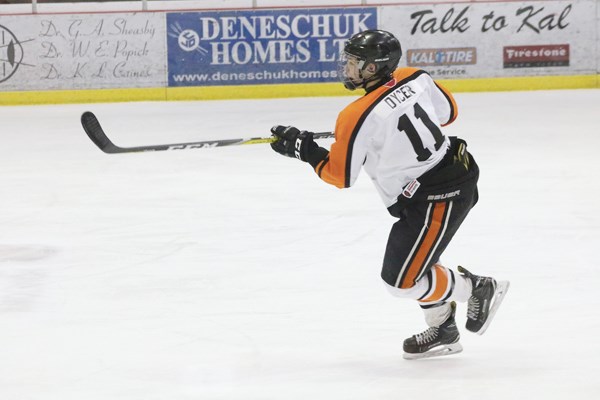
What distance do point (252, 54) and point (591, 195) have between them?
17.2 ft

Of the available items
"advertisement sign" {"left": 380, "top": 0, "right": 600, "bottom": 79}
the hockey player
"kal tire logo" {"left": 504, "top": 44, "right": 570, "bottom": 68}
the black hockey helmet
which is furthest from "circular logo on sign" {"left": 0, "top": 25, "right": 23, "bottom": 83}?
the black hockey helmet

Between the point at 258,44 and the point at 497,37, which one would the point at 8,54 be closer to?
the point at 258,44

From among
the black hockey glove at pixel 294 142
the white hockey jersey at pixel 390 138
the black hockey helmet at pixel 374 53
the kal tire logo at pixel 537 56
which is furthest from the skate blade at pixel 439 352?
the kal tire logo at pixel 537 56

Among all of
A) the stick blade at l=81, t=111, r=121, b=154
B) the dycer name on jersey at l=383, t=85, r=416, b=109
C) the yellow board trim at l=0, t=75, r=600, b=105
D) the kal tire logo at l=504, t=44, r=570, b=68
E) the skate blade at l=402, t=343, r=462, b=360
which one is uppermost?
the dycer name on jersey at l=383, t=85, r=416, b=109

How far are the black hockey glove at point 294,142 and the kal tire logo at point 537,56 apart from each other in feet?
25.0

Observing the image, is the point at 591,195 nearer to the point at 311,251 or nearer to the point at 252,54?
the point at 311,251

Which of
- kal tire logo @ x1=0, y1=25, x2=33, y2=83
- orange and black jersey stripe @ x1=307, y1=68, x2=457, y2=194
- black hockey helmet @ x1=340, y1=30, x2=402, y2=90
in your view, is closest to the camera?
orange and black jersey stripe @ x1=307, y1=68, x2=457, y2=194

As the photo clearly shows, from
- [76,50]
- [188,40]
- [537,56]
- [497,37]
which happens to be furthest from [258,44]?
[537,56]

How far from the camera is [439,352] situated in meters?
3.12

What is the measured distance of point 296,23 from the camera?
10.2m

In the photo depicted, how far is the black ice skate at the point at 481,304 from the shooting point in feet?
10.3

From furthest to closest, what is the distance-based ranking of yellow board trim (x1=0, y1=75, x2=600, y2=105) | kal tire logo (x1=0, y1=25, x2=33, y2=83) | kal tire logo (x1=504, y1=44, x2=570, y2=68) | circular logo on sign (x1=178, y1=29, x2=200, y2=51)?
kal tire logo (x1=504, y1=44, x2=570, y2=68) → circular logo on sign (x1=178, y1=29, x2=200, y2=51) → yellow board trim (x1=0, y1=75, x2=600, y2=105) → kal tire logo (x1=0, y1=25, x2=33, y2=83)

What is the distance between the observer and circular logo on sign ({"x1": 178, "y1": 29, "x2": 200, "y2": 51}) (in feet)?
33.2

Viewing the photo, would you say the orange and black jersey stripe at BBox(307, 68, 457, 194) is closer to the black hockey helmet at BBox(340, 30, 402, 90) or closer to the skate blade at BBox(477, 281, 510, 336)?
the black hockey helmet at BBox(340, 30, 402, 90)
